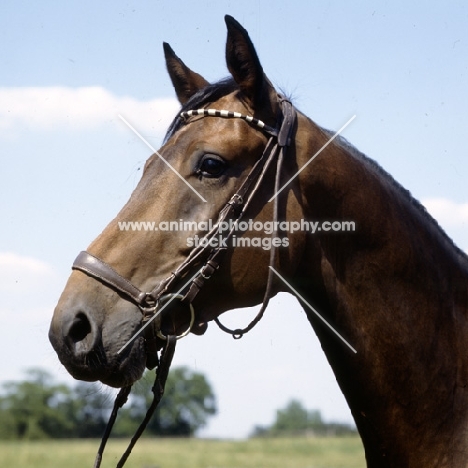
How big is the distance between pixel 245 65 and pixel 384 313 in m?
1.80

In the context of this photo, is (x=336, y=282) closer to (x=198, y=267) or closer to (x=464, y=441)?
(x=198, y=267)

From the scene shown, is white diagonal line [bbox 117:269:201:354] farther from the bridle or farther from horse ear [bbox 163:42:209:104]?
horse ear [bbox 163:42:209:104]

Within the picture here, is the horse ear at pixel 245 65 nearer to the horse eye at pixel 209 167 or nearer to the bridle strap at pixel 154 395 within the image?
the horse eye at pixel 209 167

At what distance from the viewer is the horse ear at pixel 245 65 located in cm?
411

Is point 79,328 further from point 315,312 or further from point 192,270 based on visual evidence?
point 315,312

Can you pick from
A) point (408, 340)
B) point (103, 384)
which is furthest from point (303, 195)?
point (103, 384)

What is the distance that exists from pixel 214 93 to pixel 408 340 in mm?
2030

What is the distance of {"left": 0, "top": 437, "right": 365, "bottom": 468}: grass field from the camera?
26422 mm

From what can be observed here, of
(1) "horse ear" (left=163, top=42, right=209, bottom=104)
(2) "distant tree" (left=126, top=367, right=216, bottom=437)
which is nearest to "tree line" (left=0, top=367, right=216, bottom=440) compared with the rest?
(2) "distant tree" (left=126, top=367, right=216, bottom=437)

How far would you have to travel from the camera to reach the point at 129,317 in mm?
3646

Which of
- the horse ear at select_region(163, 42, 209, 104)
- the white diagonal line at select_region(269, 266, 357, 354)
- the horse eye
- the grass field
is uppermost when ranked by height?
the horse ear at select_region(163, 42, 209, 104)

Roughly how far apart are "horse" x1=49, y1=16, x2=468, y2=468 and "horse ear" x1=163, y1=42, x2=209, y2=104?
547 mm

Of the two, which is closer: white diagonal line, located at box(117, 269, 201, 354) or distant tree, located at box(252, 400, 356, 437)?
white diagonal line, located at box(117, 269, 201, 354)

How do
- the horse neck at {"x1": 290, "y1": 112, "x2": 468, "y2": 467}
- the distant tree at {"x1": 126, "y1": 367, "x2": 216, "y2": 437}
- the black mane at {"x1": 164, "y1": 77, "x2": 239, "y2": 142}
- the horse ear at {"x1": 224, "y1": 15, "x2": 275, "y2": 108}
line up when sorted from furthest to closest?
the distant tree at {"x1": 126, "y1": 367, "x2": 216, "y2": 437} < the black mane at {"x1": 164, "y1": 77, "x2": 239, "y2": 142} < the horse ear at {"x1": 224, "y1": 15, "x2": 275, "y2": 108} < the horse neck at {"x1": 290, "y1": 112, "x2": 468, "y2": 467}
